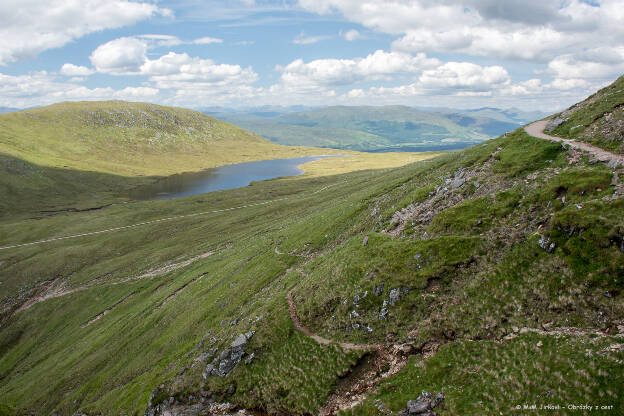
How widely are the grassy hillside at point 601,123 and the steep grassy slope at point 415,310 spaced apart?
404 centimetres

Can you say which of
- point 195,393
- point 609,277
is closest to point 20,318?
point 195,393

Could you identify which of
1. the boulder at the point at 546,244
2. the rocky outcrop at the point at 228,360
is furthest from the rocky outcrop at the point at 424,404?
the rocky outcrop at the point at 228,360

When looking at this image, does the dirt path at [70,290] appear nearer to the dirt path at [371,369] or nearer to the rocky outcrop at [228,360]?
the rocky outcrop at [228,360]

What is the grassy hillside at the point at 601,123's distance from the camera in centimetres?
3234

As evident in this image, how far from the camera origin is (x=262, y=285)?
43.4 m

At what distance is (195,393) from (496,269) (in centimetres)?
2494

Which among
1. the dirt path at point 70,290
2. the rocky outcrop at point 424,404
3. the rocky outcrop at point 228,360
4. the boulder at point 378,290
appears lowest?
the dirt path at point 70,290

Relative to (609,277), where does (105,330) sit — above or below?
below

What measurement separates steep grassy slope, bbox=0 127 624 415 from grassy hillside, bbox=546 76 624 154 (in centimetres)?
404

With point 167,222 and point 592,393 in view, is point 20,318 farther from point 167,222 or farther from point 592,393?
point 592,393

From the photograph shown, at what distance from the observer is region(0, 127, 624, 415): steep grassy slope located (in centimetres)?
1723

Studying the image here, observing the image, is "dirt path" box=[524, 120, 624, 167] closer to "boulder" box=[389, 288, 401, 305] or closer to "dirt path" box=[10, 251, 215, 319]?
"boulder" box=[389, 288, 401, 305]

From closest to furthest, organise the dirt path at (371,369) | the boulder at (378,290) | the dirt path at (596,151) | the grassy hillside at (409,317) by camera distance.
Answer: the grassy hillside at (409,317) → the dirt path at (371,369) → the boulder at (378,290) → the dirt path at (596,151)

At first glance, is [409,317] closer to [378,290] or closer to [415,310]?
[415,310]
